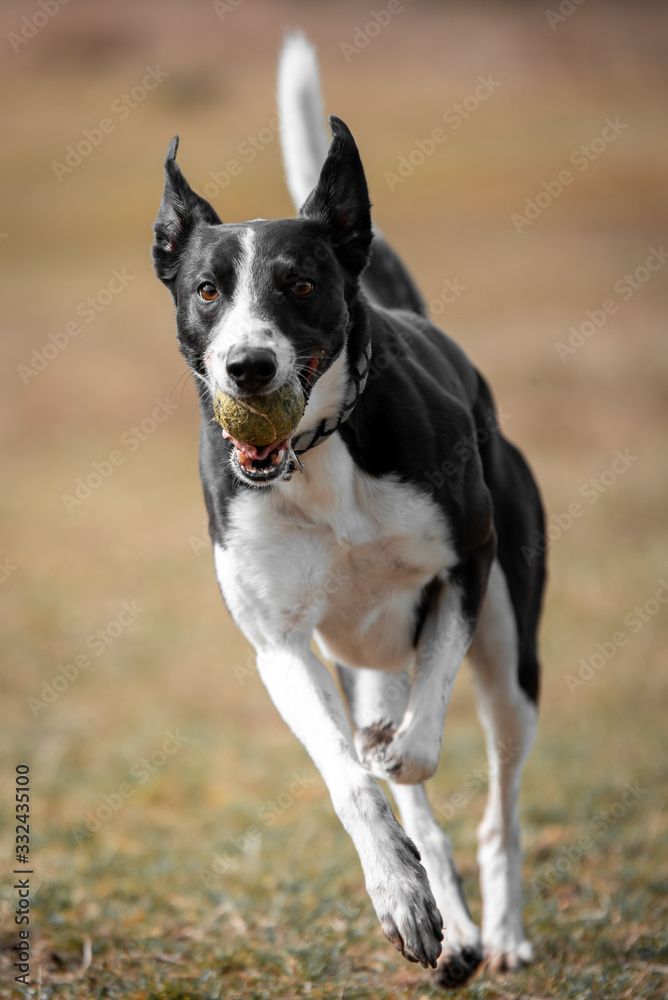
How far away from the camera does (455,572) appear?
10.3ft

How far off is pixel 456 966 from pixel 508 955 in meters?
0.41

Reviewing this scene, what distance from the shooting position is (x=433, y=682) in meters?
2.98

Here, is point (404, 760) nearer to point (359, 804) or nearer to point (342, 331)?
point (359, 804)

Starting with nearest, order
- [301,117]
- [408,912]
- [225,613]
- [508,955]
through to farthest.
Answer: [408,912] → [508,955] → [301,117] → [225,613]

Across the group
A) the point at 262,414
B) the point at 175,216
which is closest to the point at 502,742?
the point at 262,414

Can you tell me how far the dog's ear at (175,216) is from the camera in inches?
119

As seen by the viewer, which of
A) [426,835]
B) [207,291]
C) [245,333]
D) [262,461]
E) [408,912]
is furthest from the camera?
[426,835]

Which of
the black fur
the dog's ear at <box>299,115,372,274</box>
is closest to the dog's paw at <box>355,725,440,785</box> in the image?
the black fur

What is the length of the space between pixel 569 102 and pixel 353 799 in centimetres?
1983

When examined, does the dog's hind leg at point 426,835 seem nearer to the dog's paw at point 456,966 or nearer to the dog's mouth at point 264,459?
the dog's paw at point 456,966

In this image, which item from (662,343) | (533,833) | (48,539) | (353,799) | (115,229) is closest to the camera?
(353,799)

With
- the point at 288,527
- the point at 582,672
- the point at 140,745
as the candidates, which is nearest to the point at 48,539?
the point at 140,745

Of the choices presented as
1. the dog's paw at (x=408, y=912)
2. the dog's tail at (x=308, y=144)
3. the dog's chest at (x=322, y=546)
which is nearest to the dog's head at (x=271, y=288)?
the dog's chest at (x=322, y=546)

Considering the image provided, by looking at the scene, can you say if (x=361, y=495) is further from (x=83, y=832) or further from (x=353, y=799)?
(x=83, y=832)
